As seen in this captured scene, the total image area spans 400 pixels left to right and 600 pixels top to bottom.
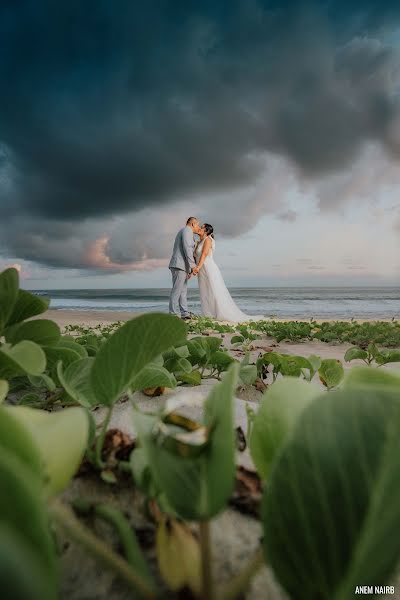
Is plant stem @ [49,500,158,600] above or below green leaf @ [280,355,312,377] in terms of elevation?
above

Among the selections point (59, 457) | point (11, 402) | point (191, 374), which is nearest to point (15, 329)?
point (11, 402)

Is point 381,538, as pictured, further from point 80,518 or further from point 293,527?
point 80,518

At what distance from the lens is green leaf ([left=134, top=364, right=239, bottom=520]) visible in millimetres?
244

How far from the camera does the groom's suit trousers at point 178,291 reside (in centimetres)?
841

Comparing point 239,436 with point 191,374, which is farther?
point 191,374

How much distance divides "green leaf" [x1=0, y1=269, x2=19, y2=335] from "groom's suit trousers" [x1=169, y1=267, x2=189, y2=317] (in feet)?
25.5

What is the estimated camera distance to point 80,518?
0.37 m

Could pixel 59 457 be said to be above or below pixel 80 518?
above

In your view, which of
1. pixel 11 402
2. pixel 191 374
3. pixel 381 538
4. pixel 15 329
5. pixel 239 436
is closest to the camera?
pixel 381 538

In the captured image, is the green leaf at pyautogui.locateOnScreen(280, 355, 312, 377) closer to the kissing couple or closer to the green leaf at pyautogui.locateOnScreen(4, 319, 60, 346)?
the green leaf at pyautogui.locateOnScreen(4, 319, 60, 346)

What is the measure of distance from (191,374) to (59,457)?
31.1 inches

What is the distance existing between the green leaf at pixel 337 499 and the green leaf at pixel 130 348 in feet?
0.73

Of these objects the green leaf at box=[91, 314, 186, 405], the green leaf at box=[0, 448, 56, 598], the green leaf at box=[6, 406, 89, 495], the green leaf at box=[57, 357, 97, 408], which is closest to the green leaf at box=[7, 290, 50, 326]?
the green leaf at box=[57, 357, 97, 408]

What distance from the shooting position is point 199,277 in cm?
919
